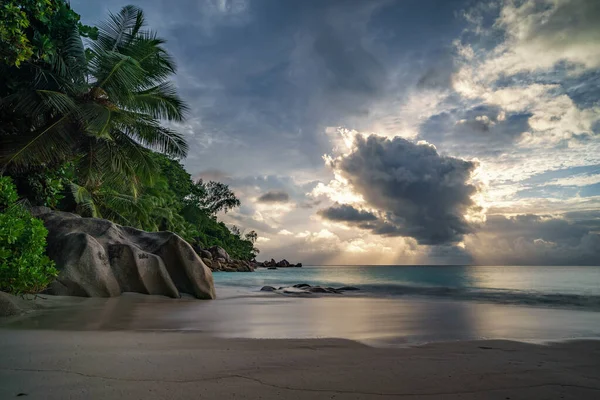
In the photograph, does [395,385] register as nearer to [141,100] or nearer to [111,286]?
[111,286]

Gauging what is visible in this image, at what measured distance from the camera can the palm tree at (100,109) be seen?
11947mm

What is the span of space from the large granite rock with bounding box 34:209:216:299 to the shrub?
1.53 m

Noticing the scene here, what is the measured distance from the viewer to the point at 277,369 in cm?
337

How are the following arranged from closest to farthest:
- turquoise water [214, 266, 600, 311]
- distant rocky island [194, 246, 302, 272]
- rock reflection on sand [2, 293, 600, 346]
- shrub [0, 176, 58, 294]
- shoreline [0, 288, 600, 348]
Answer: shoreline [0, 288, 600, 348] → rock reflection on sand [2, 293, 600, 346] → shrub [0, 176, 58, 294] → turquoise water [214, 266, 600, 311] → distant rocky island [194, 246, 302, 272]

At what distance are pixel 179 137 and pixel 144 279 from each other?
20.4ft

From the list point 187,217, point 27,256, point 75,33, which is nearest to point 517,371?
point 27,256

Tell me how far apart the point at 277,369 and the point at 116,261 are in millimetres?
8816

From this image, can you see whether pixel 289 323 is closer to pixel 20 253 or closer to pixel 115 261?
pixel 20 253

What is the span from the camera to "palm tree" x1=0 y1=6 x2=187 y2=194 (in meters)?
11.9

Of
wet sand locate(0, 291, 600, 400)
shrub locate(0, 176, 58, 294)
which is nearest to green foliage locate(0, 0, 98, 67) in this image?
shrub locate(0, 176, 58, 294)

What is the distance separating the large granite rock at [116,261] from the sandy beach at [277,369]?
506 cm

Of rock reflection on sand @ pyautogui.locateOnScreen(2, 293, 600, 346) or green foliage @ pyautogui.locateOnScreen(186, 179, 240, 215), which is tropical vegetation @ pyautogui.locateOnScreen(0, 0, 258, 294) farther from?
green foliage @ pyautogui.locateOnScreen(186, 179, 240, 215)

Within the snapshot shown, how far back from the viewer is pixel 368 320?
7.71m

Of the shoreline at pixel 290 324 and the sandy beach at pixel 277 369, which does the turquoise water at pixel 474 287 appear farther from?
the sandy beach at pixel 277 369
